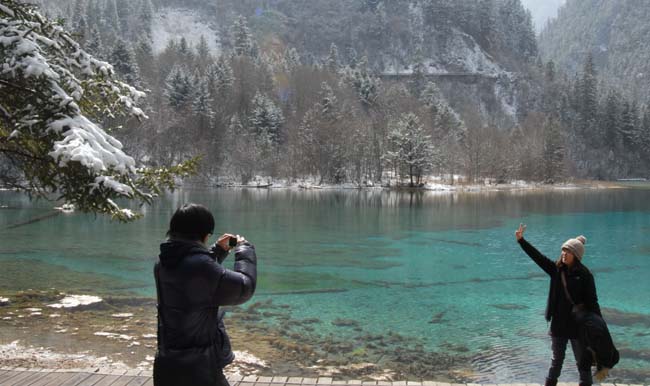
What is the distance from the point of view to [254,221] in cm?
3506

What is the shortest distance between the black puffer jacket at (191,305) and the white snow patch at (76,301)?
38.4 feet

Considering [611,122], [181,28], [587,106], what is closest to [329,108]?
[611,122]

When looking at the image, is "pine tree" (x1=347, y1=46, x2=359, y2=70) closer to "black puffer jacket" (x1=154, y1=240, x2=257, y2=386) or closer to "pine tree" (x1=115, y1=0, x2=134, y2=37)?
"pine tree" (x1=115, y1=0, x2=134, y2=37)

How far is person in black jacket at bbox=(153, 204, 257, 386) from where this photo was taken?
3324 millimetres

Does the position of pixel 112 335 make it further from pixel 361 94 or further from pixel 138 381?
pixel 361 94

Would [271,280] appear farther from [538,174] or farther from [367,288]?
[538,174]

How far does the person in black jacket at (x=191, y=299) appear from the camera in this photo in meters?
3.32

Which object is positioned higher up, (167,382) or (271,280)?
(167,382)

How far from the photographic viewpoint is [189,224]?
346 centimetres

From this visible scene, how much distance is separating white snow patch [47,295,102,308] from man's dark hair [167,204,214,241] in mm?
11795

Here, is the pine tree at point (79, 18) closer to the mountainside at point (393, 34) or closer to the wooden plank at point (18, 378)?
the mountainside at point (393, 34)

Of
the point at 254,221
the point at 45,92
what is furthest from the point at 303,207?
the point at 45,92

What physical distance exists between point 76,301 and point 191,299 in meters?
12.4

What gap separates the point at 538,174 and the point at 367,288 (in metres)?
83.7
